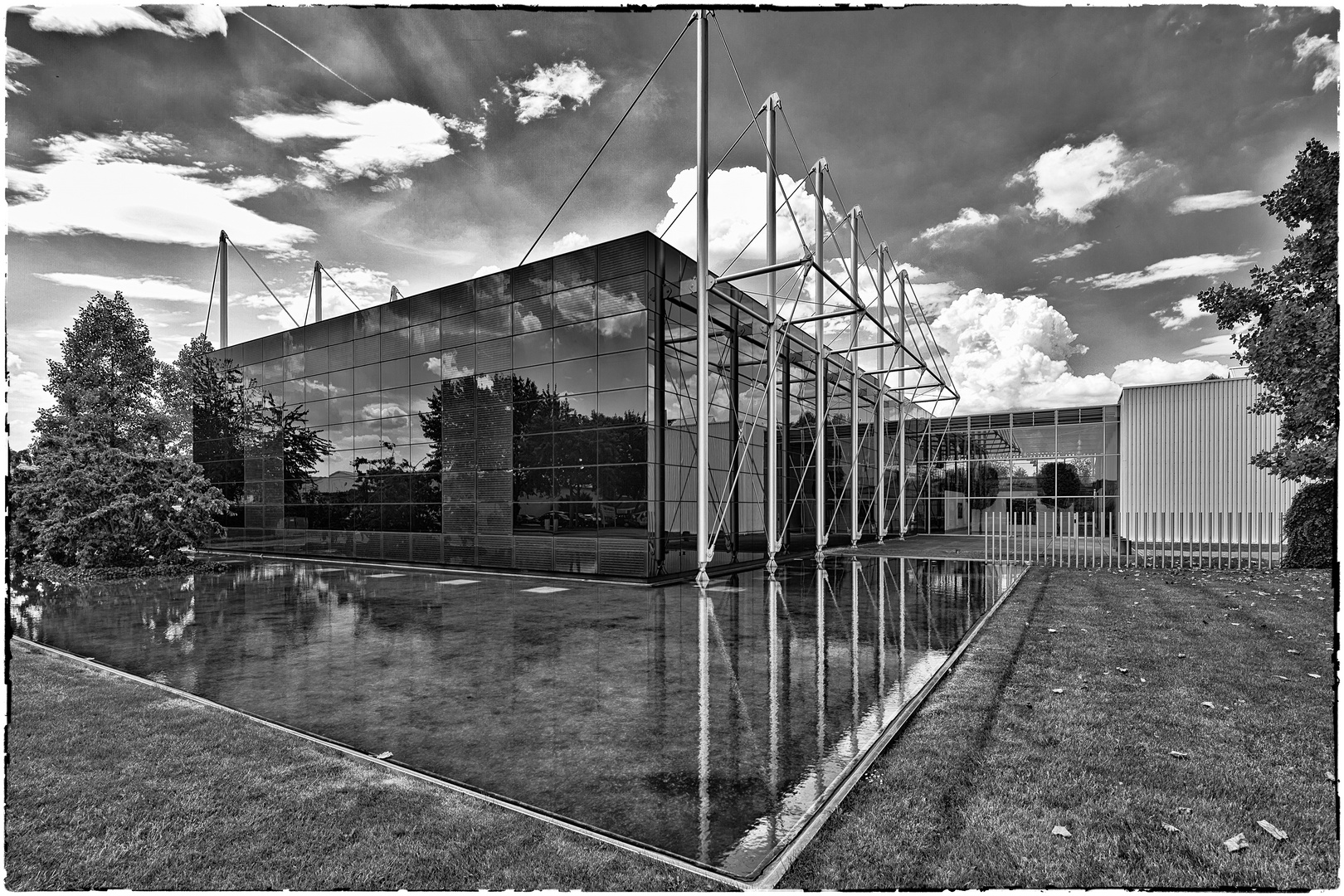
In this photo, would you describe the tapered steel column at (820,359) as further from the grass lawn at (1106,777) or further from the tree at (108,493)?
the tree at (108,493)

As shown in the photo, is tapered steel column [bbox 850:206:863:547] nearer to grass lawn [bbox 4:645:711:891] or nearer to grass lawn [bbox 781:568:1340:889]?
grass lawn [bbox 781:568:1340:889]

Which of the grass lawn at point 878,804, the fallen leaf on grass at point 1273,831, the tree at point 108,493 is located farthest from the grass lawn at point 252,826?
the tree at point 108,493

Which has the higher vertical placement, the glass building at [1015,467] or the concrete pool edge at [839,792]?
the glass building at [1015,467]

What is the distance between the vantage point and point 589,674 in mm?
7281

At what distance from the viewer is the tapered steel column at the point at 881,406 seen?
23734 mm

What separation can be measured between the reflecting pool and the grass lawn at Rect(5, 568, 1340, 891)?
426mm

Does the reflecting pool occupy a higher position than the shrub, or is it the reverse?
the shrub

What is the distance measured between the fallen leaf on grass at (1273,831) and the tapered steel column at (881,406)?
776 inches

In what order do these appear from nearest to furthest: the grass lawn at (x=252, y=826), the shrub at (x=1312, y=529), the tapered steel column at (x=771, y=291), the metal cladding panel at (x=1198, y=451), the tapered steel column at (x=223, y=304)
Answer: the grass lawn at (x=252, y=826) < the shrub at (x=1312, y=529) < the tapered steel column at (x=771, y=291) < the metal cladding panel at (x=1198, y=451) < the tapered steel column at (x=223, y=304)

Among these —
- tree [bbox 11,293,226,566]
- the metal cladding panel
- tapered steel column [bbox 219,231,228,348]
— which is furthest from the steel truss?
tapered steel column [bbox 219,231,228,348]

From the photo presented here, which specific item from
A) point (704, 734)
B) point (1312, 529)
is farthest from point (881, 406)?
point (704, 734)

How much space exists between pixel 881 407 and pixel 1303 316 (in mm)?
19022

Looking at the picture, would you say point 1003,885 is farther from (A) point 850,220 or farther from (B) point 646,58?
(A) point 850,220

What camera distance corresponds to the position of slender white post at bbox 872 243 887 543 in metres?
23.8
